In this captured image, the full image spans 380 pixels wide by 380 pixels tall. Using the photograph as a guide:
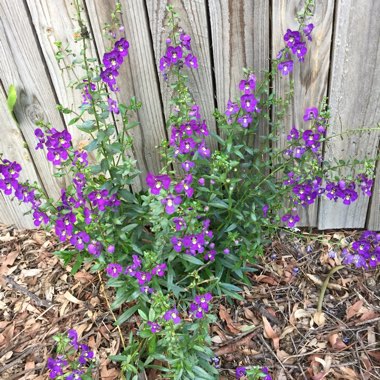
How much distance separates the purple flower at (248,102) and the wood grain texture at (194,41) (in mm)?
350

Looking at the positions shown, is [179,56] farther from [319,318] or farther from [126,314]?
[319,318]

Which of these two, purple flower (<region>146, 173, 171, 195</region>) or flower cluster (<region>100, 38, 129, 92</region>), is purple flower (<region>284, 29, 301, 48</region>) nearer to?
flower cluster (<region>100, 38, 129, 92</region>)

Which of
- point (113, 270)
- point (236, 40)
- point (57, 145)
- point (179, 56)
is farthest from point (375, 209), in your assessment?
point (57, 145)

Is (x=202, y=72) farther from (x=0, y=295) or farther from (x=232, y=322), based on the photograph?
(x=0, y=295)

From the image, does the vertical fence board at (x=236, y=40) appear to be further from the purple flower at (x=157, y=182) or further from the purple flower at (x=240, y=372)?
the purple flower at (x=240, y=372)

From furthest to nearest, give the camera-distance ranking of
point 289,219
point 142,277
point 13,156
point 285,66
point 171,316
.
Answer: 1. point 13,156
2. point 289,219
3. point 285,66
4. point 142,277
5. point 171,316

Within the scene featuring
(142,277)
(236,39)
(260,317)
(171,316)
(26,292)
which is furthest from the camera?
(26,292)

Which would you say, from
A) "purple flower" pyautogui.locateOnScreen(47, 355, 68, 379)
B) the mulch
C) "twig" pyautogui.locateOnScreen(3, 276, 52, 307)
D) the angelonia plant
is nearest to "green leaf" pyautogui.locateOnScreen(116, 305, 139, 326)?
the angelonia plant

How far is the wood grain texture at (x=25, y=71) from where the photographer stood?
2.75 meters

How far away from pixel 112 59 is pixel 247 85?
2.54 ft

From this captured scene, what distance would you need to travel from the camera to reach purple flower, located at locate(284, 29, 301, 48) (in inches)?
97.2

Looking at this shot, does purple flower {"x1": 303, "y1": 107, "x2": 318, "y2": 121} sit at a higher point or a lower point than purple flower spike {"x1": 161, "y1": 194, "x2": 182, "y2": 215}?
higher

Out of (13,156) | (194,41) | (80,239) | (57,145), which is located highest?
(194,41)

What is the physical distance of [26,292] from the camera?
3219mm
